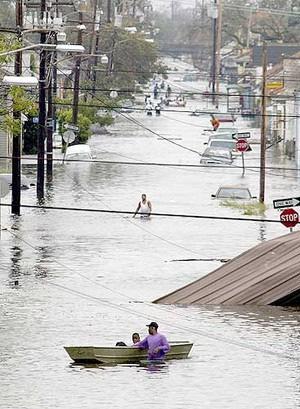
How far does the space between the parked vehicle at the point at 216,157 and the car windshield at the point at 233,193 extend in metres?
16.5

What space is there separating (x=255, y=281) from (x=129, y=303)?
3.16m

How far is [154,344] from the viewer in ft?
106

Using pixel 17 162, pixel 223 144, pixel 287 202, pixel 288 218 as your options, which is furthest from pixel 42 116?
pixel 223 144

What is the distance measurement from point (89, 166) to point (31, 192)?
16457 millimetres

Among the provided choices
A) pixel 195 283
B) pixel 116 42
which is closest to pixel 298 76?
pixel 116 42

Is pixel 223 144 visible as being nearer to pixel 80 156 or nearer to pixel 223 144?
pixel 223 144

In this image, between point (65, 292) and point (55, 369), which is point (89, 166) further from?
point (55, 369)

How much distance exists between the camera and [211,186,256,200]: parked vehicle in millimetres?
67250

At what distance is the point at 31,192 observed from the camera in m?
66.2

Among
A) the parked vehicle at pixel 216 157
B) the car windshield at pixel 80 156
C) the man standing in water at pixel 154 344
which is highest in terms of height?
the man standing in water at pixel 154 344

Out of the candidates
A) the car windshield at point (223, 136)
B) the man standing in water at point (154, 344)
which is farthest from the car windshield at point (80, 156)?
the man standing in water at point (154, 344)

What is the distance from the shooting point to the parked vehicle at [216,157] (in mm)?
84875

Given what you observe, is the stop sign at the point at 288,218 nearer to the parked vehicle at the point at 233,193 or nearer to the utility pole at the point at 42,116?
the utility pole at the point at 42,116

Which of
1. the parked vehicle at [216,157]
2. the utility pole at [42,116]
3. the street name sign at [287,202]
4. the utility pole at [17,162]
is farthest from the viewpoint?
the parked vehicle at [216,157]
